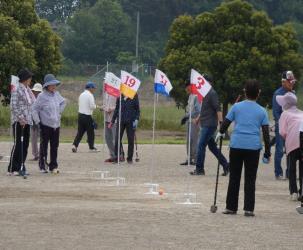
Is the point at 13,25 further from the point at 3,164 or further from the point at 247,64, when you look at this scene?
the point at 3,164

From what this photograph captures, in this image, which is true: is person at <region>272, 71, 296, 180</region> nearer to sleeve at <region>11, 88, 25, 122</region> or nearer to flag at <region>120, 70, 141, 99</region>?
flag at <region>120, 70, 141, 99</region>

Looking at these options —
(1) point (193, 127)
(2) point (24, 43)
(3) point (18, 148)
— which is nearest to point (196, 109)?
(1) point (193, 127)

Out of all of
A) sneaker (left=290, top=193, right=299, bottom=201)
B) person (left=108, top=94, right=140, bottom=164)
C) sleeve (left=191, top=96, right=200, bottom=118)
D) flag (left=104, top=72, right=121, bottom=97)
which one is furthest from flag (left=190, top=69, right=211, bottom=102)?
person (left=108, top=94, right=140, bottom=164)

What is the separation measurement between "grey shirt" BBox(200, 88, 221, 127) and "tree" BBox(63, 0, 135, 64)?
78797mm

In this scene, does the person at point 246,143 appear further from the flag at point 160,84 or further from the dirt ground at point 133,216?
the flag at point 160,84

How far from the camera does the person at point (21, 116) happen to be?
19375mm

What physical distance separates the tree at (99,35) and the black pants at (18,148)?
7955cm

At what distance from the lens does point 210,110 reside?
20.5 m

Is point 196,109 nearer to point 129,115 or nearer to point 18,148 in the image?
point 129,115

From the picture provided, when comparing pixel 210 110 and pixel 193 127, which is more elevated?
pixel 210 110

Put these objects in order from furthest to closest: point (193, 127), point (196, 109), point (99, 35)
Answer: point (99, 35) → point (193, 127) → point (196, 109)

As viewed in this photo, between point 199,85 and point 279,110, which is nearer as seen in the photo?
point 199,85

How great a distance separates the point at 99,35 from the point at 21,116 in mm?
83035

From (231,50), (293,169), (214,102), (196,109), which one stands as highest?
(231,50)
